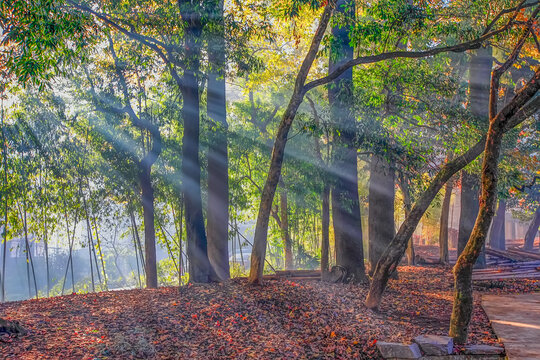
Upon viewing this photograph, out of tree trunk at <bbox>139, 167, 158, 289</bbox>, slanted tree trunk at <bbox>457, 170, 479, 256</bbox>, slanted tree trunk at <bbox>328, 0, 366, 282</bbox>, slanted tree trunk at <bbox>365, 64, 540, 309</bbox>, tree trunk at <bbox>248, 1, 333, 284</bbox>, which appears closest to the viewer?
slanted tree trunk at <bbox>365, 64, 540, 309</bbox>

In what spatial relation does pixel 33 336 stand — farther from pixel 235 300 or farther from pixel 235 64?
pixel 235 64

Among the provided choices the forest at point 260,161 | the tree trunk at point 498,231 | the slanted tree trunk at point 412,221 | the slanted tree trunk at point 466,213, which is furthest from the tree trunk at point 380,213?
the tree trunk at point 498,231

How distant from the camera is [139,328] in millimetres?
6402

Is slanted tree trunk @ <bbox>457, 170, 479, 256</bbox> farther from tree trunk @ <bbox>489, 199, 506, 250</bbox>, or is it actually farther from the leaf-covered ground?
tree trunk @ <bbox>489, 199, 506, 250</bbox>

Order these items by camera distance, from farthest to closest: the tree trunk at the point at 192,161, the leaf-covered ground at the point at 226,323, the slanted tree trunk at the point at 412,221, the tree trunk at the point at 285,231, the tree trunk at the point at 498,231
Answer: the tree trunk at the point at 498,231, the tree trunk at the point at 285,231, the tree trunk at the point at 192,161, the slanted tree trunk at the point at 412,221, the leaf-covered ground at the point at 226,323

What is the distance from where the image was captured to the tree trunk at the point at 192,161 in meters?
9.23

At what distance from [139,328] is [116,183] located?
8483 mm

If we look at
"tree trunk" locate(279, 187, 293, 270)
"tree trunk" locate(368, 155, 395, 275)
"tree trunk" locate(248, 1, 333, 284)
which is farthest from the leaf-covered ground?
"tree trunk" locate(279, 187, 293, 270)

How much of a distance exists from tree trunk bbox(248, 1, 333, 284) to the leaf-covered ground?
1.94 ft

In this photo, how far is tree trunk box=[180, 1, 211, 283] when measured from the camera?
9.23 m

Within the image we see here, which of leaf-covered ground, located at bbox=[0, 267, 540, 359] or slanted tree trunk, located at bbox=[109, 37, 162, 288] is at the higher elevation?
slanted tree trunk, located at bbox=[109, 37, 162, 288]

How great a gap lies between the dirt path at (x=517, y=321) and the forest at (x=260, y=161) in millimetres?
117

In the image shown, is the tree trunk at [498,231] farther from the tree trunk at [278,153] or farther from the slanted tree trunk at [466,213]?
the tree trunk at [278,153]

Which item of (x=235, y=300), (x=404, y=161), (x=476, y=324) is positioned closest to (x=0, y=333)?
(x=235, y=300)
